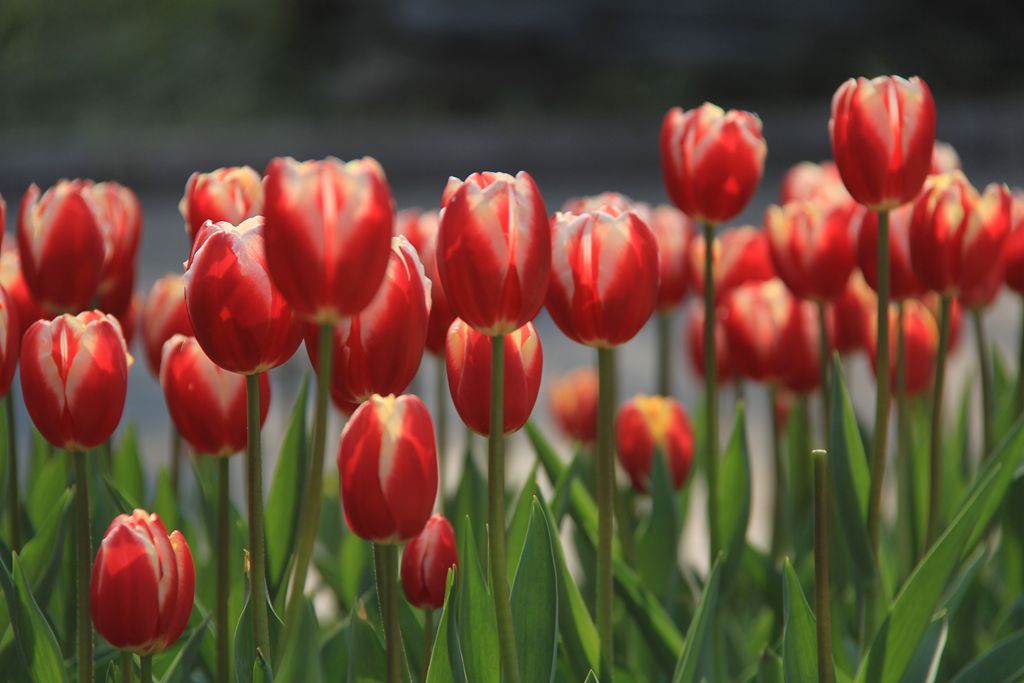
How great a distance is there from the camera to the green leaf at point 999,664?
854 mm

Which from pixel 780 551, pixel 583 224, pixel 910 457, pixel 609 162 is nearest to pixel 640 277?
pixel 583 224

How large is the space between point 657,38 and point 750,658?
23.3 feet

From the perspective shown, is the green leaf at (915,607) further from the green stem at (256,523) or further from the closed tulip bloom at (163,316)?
the closed tulip bloom at (163,316)

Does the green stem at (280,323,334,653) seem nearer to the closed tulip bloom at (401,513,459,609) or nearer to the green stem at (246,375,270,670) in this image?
the green stem at (246,375,270,670)

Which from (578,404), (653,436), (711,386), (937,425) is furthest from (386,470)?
(578,404)

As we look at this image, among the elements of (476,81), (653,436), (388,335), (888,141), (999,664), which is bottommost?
(999,664)

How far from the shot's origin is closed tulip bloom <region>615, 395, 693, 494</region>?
1261 mm

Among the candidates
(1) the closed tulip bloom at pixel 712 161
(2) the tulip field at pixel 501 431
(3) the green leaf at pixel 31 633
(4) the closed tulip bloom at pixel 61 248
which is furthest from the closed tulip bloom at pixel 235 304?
(1) the closed tulip bloom at pixel 712 161

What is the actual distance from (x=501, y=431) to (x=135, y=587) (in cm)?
21

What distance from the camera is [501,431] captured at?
0.68 m

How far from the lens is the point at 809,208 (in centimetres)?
112

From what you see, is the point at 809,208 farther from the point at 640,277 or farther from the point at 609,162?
the point at 609,162

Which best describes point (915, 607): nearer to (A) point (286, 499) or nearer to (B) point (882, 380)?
(B) point (882, 380)

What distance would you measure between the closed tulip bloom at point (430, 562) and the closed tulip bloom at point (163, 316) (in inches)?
14.6
